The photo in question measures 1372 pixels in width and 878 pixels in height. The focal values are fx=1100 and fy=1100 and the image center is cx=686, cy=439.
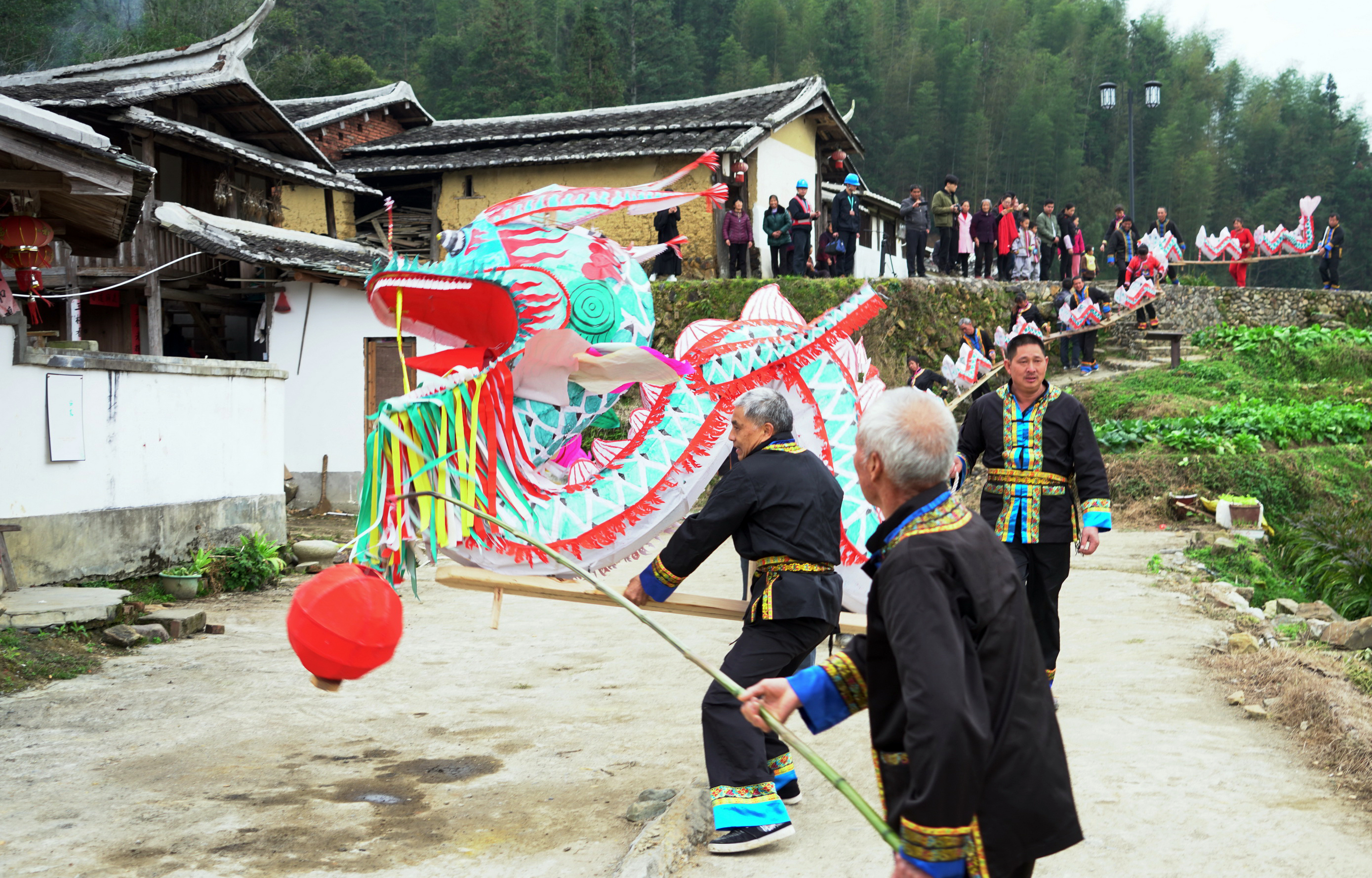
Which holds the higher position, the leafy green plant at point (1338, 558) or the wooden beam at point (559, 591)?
the wooden beam at point (559, 591)

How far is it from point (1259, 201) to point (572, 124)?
112 ft

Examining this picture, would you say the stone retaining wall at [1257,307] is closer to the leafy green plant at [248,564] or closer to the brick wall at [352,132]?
the brick wall at [352,132]

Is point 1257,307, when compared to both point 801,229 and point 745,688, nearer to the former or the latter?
point 801,229

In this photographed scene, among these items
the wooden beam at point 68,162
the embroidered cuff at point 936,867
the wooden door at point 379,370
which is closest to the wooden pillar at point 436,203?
the wooden door at point 379,370

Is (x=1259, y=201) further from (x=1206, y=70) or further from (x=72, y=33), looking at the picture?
(x=72, y=33)

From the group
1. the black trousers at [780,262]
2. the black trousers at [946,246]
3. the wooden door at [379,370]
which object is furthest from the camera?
the black trousers at [946,246]

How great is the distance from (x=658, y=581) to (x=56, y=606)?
18.3 ft

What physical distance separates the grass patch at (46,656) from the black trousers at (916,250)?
1493 cm

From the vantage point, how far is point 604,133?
20.8m

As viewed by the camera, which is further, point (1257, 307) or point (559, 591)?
point (1257, 307)

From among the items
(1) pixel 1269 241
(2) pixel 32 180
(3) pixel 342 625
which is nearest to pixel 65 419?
(2) pixel 32 180

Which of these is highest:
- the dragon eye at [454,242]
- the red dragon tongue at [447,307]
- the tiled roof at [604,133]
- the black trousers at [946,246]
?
the tiled roof at [604,133]

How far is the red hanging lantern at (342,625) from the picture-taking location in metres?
3.18

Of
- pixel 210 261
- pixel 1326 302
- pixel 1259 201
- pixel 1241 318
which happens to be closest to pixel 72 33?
pixel 210 261
